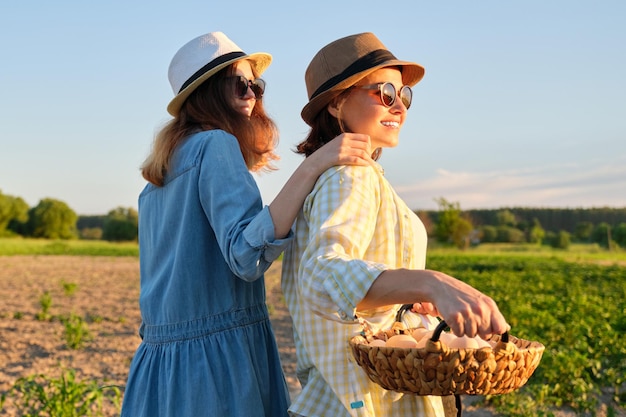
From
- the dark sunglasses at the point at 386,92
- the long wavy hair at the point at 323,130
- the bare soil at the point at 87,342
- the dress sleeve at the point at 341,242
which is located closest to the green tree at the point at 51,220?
the bare soil at the point at 87,342

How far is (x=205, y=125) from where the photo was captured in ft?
7.69

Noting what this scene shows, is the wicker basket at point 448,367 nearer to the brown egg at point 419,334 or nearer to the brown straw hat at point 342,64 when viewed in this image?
the brown egg at point 419,334

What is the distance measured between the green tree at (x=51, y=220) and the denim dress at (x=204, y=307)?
67.0 metres

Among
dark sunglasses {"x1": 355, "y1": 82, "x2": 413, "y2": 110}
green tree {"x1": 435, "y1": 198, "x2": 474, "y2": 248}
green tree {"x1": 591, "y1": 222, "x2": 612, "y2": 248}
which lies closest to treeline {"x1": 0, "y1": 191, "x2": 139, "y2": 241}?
green tree {"x1": 435, "y1": 198, "x2": 474, "y2": 248}

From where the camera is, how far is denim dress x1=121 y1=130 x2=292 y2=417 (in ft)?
6.98

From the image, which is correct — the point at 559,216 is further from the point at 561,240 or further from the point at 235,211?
the point at 235,211

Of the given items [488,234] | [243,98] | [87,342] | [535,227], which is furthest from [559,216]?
[243,98]

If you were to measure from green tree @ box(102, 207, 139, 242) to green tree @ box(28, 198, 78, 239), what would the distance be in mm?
4709

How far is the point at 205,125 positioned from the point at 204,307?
0.57 meters

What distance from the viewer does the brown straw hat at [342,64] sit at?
2119mm

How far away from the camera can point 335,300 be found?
1.67 m

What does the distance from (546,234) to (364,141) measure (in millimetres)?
57246

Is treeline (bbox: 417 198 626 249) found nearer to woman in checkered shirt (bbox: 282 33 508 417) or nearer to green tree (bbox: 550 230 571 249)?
green tree (bbox: 550 230 571 249)

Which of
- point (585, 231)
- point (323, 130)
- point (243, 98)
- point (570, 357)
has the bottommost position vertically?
point (570, 357)
